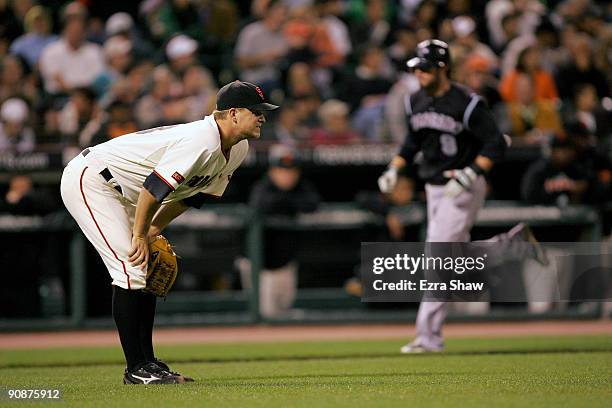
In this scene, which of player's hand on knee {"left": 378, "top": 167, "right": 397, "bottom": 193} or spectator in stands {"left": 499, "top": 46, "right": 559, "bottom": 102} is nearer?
player's hand on knee {"left": 378, "top": 167, "right": 397, "bottom": 193}

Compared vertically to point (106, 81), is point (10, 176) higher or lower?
lower

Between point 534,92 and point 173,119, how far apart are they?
15.2 feet

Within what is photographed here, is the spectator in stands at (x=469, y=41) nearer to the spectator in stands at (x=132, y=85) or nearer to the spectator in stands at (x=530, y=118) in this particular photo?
the spectator in stands at (x=530, y=118)

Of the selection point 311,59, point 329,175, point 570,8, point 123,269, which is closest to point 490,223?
point 329,175

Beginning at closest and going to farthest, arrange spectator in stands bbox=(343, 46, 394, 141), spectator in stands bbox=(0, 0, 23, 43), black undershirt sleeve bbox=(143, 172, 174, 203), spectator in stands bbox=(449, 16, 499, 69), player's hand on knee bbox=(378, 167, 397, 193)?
black undershirt sleeve bbox=(143, 172, 174, 203) → player's hand on knee bbox=(378, 167, 397, 193) → spectator in stands bbox=(343, 46, 394, 141) → spectator in stands bbox=(449, 16, 499, 69) → spectator in stands bbox=(0, 0, 23, 43)

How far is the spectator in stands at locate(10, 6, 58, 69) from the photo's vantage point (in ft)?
46.8

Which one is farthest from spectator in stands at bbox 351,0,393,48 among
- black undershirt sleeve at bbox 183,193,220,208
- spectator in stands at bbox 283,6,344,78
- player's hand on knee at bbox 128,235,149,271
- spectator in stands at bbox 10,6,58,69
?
player's hand on knee at bbox 128,235,149,271

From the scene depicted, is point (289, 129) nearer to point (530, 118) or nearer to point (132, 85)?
point (132, 85)

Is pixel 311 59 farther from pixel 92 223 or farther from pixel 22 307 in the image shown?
pixel 92 223

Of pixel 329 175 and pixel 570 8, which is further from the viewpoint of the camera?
pixel 570 8

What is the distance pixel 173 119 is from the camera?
12203 mm

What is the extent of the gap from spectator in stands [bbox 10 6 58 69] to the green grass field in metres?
5.63

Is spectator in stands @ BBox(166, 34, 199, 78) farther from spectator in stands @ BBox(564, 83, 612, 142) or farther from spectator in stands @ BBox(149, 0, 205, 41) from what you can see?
spectator in stands @ BBox(564, 83, 612, 142)

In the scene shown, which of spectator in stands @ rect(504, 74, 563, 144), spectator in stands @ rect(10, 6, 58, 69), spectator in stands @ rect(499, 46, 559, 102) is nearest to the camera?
spectator in stands @ rect(504, 74, 563, 144)
